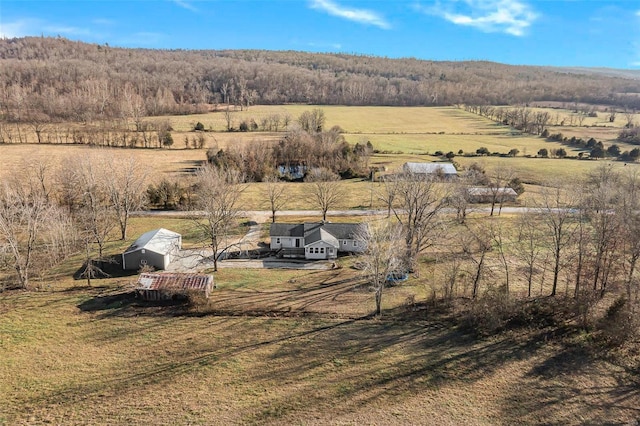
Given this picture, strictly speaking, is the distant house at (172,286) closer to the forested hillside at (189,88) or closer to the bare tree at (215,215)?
the bare tree at (215,215)

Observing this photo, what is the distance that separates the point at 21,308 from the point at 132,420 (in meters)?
16.7

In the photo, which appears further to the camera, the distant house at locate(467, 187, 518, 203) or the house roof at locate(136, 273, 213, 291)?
the distant house at locate(467, 187, 518, 203)

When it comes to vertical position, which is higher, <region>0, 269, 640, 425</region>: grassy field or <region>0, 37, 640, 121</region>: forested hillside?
<region>0, 37, 640, 121</region>: forested hillside

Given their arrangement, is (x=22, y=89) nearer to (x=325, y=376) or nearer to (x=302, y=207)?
(x=302, y=207)

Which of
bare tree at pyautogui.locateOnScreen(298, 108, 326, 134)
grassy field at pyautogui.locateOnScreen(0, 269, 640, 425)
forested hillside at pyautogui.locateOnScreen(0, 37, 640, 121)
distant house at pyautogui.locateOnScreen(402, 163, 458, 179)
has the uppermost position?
forested hillside at pyautogui.locateOnScreen(0, 37, 640, 121)

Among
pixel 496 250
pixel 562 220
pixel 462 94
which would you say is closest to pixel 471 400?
pixel 562 220

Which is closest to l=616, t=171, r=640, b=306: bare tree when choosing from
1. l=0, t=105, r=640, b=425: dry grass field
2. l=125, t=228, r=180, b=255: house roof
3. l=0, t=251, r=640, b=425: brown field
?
l=0, t=105, r=640, b=425: dry grass field

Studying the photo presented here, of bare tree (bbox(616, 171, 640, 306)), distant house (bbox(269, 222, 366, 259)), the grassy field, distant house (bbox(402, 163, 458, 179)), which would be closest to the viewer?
the grassy field

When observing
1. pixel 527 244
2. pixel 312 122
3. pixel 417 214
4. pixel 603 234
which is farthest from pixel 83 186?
pixel 312 122

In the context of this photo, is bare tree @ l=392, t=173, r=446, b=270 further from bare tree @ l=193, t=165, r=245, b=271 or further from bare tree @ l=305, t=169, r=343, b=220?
bare tree @ l=193, t=165, r=245, b=271

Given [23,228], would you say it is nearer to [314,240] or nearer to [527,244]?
[314,240]

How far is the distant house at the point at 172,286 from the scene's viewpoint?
1240 inches

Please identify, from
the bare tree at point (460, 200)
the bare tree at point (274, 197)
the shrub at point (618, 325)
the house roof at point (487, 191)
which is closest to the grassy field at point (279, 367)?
the shrub at point (618, 325)

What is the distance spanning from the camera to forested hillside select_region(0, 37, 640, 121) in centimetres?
11444
